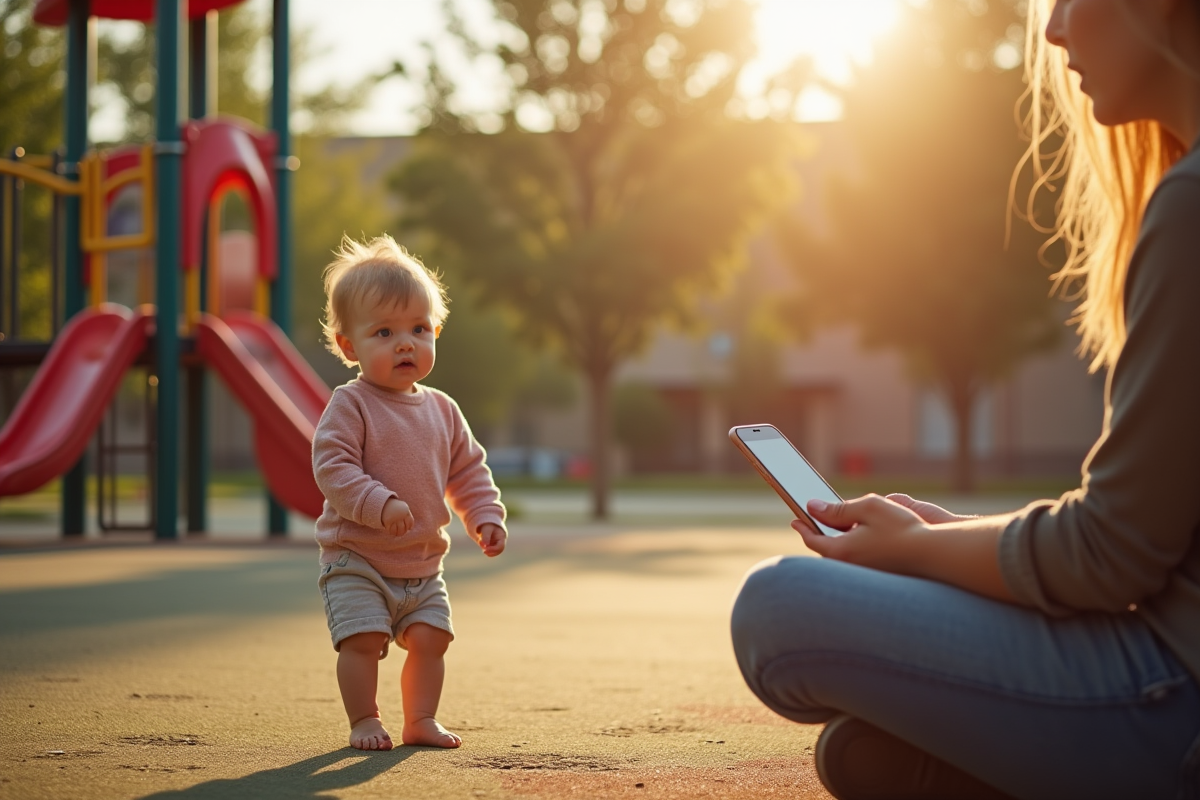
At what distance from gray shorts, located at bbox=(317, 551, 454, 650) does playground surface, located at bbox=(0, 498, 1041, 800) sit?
0.26m

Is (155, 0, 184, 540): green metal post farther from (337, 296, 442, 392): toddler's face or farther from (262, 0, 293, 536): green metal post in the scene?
(337, 296, 442, 392): toddler's face

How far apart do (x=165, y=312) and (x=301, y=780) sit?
28.4 ft

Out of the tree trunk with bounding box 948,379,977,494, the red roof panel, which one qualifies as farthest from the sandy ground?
the tree trunk with bounding box 948,379,977,494

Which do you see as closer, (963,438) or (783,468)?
(783,468)

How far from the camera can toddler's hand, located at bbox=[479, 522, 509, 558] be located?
10.7ft

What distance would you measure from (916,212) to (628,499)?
22.3 feet

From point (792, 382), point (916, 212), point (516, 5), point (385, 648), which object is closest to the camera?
point (385, 648)

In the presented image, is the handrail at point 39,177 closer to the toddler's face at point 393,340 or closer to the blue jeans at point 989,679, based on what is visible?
the toddler's face at point 393,340

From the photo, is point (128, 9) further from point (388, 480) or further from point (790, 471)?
point (790, 471)

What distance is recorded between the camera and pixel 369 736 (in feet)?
9.82

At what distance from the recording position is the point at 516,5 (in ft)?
55.4

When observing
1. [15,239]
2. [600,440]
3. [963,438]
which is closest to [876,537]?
[15,239]

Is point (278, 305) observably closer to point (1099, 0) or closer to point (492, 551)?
point (492, 551)

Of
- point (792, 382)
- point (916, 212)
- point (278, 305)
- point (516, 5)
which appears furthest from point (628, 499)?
point (792, 382)
